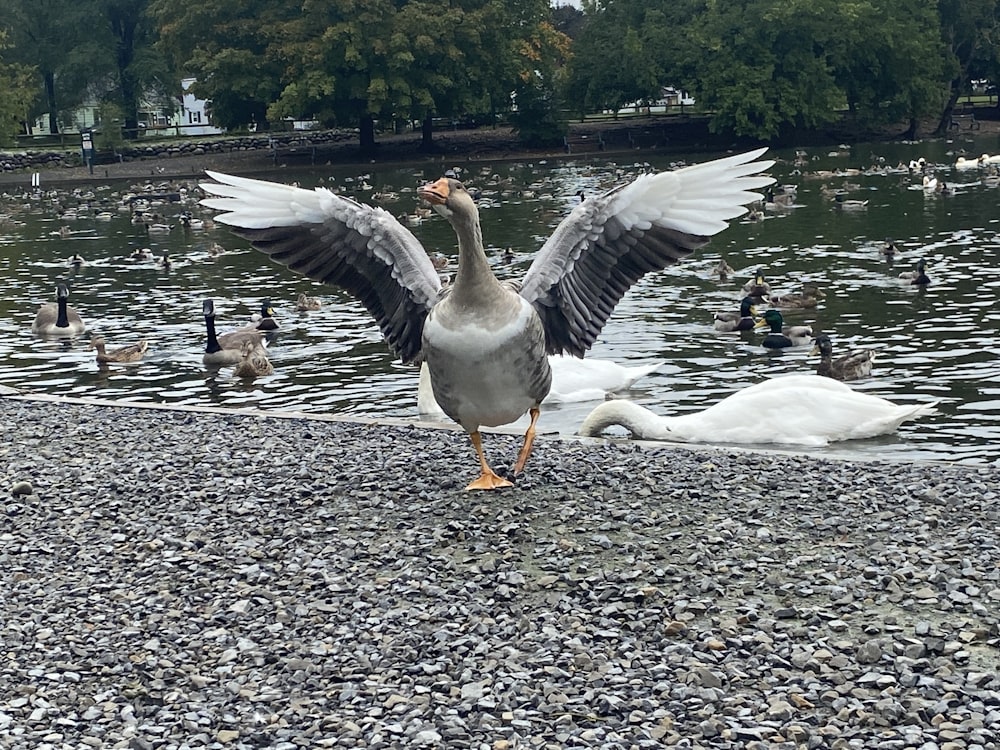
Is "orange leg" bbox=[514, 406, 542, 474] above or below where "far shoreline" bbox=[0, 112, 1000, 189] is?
below

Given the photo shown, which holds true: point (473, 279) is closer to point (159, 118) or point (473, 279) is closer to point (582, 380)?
point (582, 380)

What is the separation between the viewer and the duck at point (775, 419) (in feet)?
37.2

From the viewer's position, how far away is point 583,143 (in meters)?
70.8

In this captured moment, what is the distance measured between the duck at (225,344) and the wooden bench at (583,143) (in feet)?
171

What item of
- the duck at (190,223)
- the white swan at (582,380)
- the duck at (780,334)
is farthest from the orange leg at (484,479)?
the duck at (190,223)

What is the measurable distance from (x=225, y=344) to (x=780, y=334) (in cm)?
777

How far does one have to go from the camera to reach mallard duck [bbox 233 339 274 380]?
56.6 ft

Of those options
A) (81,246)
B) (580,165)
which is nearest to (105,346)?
(81,246)

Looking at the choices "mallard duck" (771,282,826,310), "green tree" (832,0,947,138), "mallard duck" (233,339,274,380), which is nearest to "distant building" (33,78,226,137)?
"green tree" (832,0,947,138)

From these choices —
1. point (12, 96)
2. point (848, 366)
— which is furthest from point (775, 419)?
point (12, 96)

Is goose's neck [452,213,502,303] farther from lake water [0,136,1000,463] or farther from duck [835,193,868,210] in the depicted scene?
duck [835,193,868,210]

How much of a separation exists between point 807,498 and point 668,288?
15428 millimetres

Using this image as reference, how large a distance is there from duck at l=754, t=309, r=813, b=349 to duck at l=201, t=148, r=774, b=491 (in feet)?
30.4

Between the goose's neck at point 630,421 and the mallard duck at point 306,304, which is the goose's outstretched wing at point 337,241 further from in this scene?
the mallard duck at point 306,304
